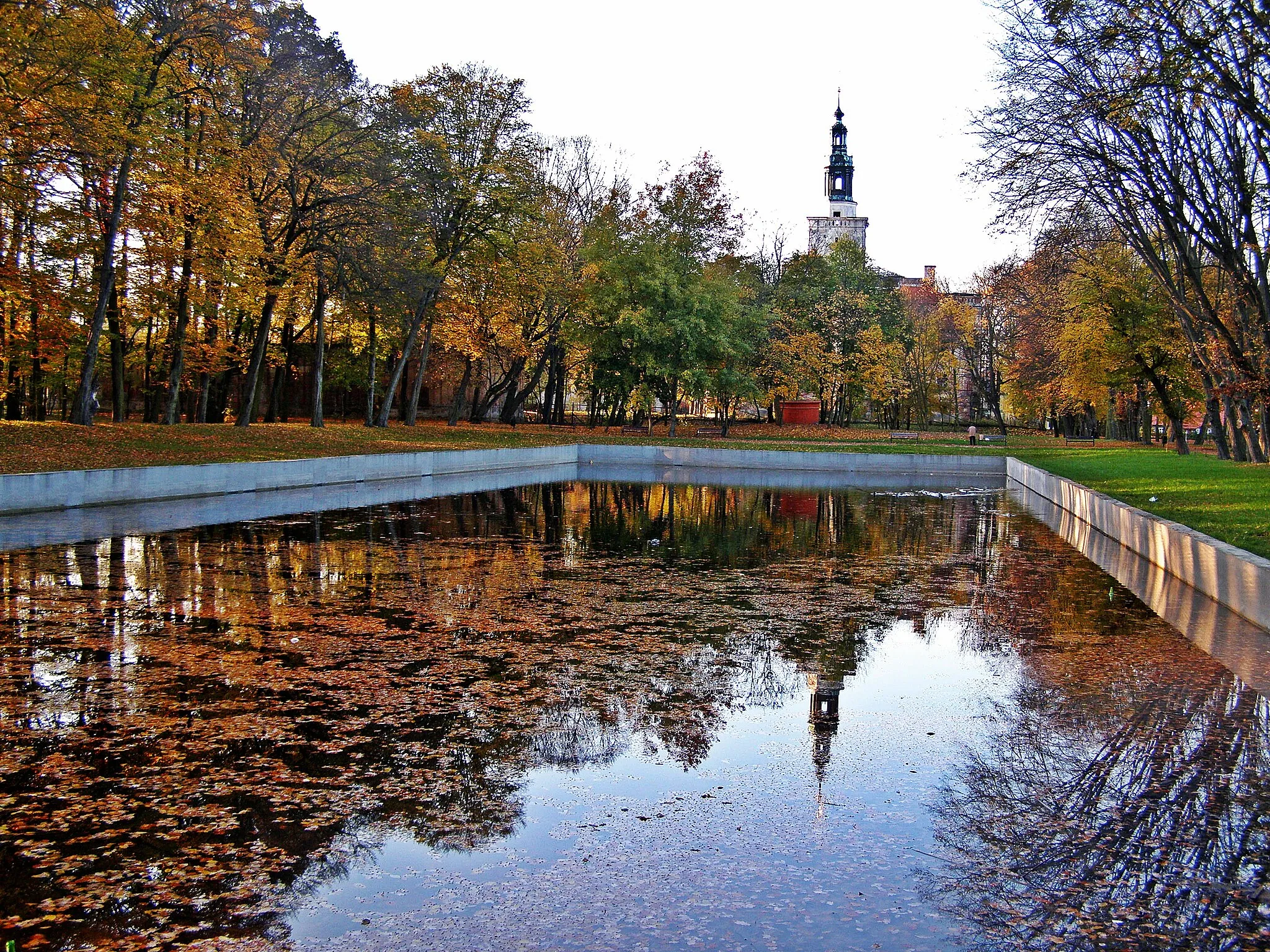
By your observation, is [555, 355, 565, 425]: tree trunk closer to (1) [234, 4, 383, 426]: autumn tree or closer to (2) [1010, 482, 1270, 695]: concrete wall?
(1) [234, 4, 383, 426]: autumn tree

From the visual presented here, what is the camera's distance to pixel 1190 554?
1275 centimetres

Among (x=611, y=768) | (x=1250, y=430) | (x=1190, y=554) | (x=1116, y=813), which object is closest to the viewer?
(x=1116, y=813)

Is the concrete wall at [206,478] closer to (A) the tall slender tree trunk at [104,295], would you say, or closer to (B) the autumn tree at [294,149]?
(A) the tall slender tree trunk at [104,295]

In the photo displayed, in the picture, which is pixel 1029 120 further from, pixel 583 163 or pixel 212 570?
pixel 583 163

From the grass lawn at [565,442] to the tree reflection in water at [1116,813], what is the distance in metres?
5.19

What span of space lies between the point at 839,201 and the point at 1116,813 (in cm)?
11261

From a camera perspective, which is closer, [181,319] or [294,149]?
[294,149]

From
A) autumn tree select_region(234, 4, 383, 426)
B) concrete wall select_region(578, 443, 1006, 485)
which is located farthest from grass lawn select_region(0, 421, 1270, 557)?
autumn tree select_region(234, 4, 383, 426)

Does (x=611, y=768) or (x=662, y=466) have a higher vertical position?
(x=611, y=768)

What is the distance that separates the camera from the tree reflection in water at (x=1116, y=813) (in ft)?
13.6

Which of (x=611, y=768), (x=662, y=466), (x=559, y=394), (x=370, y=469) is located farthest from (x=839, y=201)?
(x=611, y=768)

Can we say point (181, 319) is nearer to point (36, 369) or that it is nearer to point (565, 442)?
point (36, 369)

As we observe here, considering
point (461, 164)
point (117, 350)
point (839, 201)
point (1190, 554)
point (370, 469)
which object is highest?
point (839, 201)

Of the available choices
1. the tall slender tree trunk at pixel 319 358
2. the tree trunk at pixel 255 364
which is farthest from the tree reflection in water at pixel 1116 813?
the tall slender tree trunk at pixel 319 358
